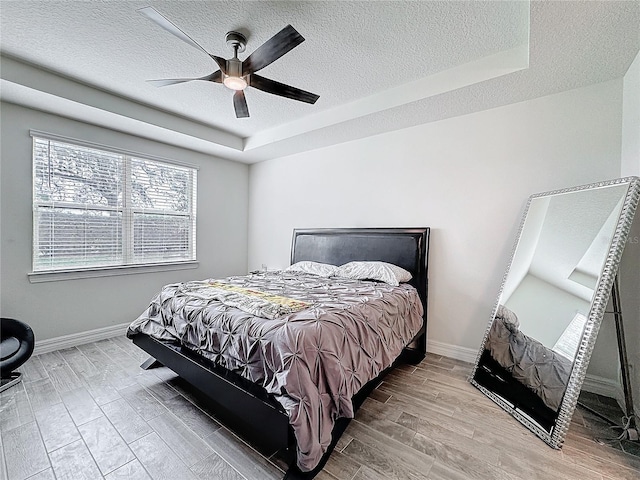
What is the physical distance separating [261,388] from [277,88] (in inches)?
83.4

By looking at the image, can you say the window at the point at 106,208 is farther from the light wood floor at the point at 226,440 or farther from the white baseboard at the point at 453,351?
the white baseboard at the point at 453,351

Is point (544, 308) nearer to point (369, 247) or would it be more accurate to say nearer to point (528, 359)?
point (528, 359)

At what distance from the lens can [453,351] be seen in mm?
2994

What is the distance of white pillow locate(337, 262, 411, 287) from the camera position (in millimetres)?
2906

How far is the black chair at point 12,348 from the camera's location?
2.21 metres

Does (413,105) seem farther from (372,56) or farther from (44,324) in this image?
(44,324)

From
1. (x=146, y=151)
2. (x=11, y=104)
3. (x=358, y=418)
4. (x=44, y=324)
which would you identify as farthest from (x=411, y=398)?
(x=11, y=104)

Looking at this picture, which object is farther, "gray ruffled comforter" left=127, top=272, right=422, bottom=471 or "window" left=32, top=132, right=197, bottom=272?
"window" left=32, top=132, right=197, bottom=272

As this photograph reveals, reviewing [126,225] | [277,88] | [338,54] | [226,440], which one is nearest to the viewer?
[226,440]

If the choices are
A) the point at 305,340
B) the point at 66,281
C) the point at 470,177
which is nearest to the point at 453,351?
the point at 470,177

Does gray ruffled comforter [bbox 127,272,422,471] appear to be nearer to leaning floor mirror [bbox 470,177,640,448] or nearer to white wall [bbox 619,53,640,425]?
leaning floor mirror [bbox 470,177,640,448]

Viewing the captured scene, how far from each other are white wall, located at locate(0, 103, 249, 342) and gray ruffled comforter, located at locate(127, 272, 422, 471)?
A: 4.46 ft

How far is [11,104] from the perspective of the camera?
279cm

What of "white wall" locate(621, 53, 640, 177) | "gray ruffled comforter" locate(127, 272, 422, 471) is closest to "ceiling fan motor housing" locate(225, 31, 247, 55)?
"gray ruffled comforter" locate(127, 272, 422, 471)
